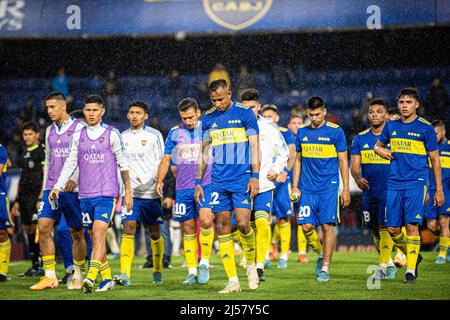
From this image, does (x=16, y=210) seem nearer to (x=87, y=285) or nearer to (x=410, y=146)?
(x=87, y=285)

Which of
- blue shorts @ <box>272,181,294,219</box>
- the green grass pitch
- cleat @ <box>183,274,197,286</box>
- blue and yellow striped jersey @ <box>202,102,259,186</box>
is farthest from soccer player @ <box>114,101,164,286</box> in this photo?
blue shorts @ <box>272,181,294,219</box>

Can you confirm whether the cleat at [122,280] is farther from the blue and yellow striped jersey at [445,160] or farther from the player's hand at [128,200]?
the blue and yellow striped jersey at [445,160]

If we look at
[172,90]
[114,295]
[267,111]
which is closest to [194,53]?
[172,90]

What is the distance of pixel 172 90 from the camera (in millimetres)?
22047

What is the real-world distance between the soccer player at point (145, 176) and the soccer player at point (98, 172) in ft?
3.26

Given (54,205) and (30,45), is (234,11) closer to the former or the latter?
(30,45)

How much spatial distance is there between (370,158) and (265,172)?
1.45 metres

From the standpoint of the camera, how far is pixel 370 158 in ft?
35.4

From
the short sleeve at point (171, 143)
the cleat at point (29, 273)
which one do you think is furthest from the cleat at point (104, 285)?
the cleat at point (29, 273)

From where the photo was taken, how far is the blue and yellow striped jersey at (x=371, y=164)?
10688 millimetres

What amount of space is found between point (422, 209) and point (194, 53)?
14.3 m

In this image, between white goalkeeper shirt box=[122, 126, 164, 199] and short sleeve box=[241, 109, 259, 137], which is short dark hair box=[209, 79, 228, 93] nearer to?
short sleeve box=[241, 109, 259, 137]

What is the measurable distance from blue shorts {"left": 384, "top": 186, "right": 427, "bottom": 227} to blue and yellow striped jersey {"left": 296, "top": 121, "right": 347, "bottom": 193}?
0.98m
